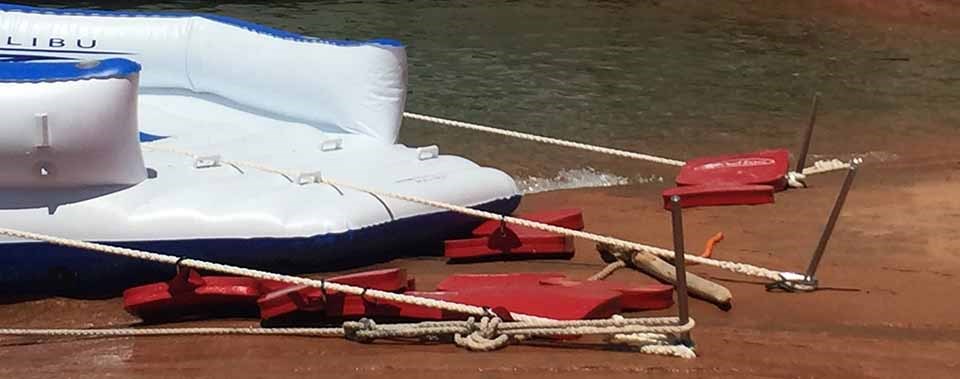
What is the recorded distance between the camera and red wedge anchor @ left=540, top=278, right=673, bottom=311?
154 inches

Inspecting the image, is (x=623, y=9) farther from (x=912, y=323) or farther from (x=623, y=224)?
(x=912, y=323)

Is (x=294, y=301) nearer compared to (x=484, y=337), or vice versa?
(x=484, y=337)

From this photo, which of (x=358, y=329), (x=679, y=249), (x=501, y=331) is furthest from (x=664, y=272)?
(x=358, y=329)

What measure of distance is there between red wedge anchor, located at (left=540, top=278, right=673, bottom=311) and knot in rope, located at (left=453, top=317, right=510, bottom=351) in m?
0.47

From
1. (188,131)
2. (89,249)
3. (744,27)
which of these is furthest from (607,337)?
(744,27)

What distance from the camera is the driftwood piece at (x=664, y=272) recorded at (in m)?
3.94

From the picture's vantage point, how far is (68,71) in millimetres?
4078

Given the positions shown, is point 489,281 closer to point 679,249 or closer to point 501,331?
point 501,331

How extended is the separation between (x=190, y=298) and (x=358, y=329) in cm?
73

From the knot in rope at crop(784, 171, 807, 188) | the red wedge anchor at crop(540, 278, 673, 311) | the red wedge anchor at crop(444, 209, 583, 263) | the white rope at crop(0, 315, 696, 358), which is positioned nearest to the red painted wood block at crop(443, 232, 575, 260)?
the red wedge anchor at crop(444, 209, 583, 263)

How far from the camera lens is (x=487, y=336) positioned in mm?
3531

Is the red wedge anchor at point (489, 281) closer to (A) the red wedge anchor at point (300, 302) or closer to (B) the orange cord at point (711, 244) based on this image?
(A) the red wedge anchor at point (300, 302)

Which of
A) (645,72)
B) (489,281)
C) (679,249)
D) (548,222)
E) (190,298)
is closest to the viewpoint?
(679,249)

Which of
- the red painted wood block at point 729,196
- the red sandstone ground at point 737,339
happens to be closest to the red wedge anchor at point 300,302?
the red sandstone ground at point 737,339
